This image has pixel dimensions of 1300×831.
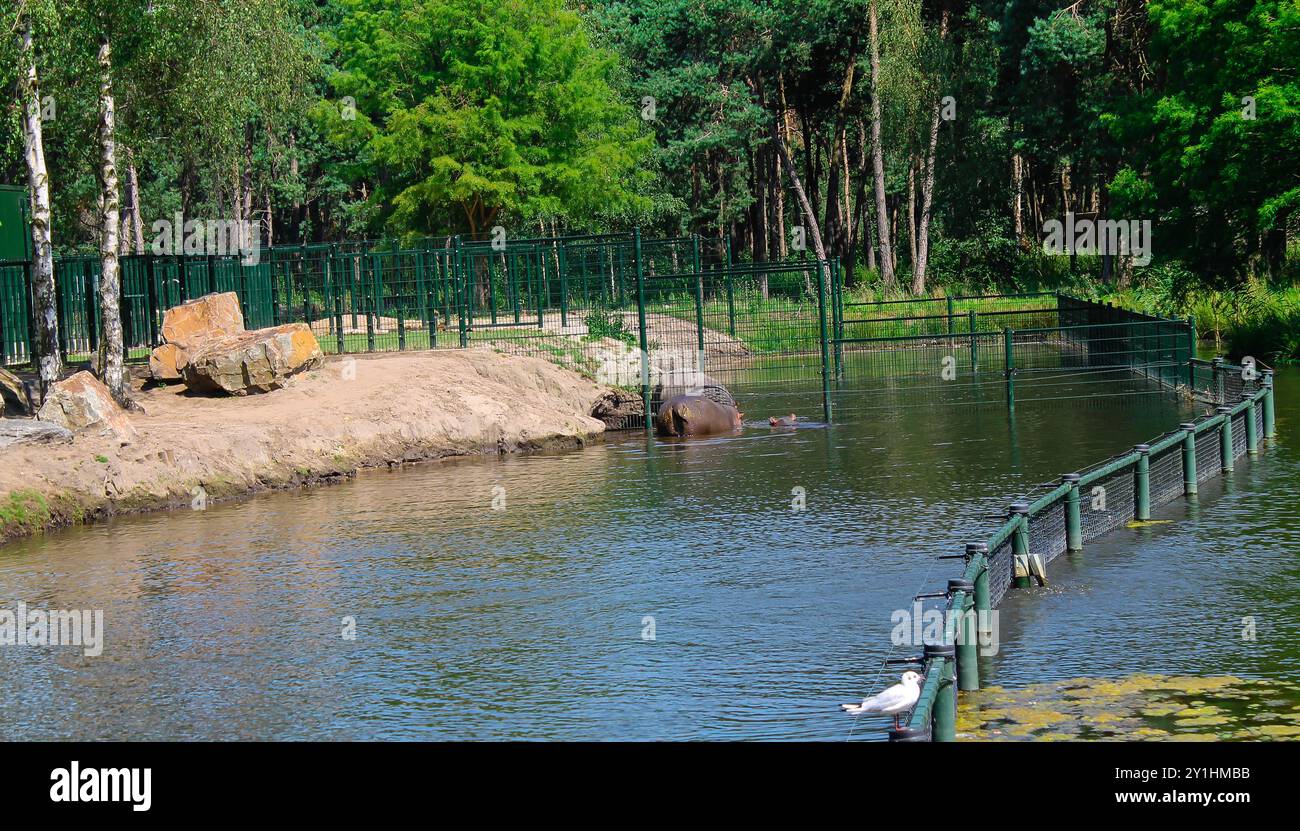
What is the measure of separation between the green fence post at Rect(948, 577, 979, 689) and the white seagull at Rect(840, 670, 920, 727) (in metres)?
0.74

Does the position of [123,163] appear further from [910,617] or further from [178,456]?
[910,617]

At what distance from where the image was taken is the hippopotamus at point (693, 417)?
2553 centimetres

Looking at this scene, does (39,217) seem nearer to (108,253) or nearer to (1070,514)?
(108,253)

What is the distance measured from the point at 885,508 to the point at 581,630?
20.1 feet

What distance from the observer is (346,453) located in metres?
22.9

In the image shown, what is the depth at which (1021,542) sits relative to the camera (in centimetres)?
1262

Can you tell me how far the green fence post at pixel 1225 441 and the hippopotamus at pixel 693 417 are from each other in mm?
9317

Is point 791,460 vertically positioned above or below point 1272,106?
below

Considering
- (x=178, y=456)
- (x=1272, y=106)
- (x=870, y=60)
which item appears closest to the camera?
(x=178, y=456)

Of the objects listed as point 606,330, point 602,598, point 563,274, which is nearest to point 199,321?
point 563,274

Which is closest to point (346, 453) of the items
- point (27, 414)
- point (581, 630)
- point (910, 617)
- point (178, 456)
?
point (178, 456)

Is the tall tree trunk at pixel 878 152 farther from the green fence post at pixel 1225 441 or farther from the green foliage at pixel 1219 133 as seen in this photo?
the green fence post at pixel 1225 441

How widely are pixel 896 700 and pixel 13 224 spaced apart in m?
28.7

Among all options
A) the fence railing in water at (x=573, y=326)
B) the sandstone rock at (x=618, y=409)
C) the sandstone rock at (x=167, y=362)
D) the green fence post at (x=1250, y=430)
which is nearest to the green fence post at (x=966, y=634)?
the green fence post at (x=1250, y=430)
